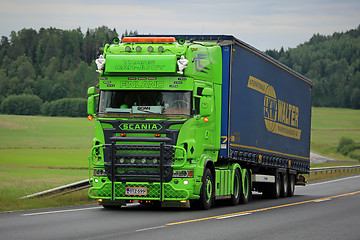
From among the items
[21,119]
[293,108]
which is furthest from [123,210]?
[21,119]

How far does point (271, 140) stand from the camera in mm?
24750

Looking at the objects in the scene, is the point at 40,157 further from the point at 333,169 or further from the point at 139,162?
the point at 139,162

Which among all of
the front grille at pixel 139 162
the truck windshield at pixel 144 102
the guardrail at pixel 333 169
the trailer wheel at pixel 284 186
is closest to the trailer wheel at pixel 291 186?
the trailer wheel at pixel 284 186

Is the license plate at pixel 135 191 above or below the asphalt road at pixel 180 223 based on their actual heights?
above

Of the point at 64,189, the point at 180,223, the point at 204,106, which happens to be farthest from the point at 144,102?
the point at 64,189

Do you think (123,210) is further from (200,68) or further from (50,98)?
(50,98)

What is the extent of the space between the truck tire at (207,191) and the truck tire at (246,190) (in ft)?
9.65

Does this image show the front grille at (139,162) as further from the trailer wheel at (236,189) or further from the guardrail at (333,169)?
the guardrail at (333,169)

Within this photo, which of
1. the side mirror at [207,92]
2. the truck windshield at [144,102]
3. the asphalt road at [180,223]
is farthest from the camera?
the side mirror at [207,92]

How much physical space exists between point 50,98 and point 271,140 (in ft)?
549

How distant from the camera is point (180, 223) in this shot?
1438 centimetres

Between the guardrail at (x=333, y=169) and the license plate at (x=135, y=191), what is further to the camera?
the guardrail at (x=333, y=169)

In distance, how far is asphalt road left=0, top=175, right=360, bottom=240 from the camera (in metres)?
12.2

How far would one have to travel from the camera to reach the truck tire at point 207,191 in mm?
17922
